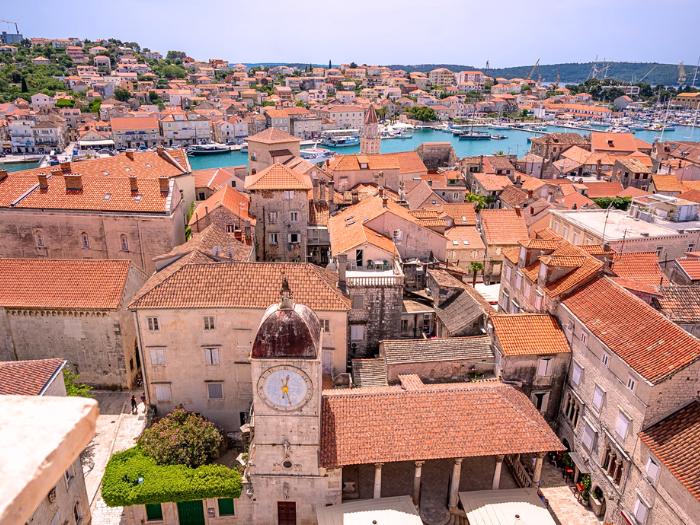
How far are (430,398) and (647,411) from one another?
31.7 ft

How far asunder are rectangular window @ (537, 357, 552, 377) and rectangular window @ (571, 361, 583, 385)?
121 cm

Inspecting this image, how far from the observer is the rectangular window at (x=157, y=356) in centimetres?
3056

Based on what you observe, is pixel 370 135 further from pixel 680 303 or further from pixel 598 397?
pixel 598 397

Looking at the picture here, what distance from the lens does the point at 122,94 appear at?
612ft

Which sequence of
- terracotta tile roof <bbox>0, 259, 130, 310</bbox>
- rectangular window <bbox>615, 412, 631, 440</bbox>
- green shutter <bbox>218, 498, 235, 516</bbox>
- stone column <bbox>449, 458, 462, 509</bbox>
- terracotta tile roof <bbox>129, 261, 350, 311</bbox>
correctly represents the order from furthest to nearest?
terracotta tile roof <bbox>0, 259, 130, 310</bbox>
terracotta tile roof <bbox>129, 261, 350, 311</bbox>
green shutter <bbox>218, 498, 235, 516</bbox>
stone column <bbox>449, 458, 462, 509</bbox>
rectangular window <bbox>615, 412, 631, 440</bbox>

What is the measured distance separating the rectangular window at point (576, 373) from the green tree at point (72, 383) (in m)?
26.9

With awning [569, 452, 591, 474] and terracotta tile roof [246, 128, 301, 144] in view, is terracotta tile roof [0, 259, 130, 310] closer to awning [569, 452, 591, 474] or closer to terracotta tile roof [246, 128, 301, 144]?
awning [569, 452, 591, 474]

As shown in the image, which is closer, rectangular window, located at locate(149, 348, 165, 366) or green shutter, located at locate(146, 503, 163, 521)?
green shutter, located at locate(146, 503, 163, 521)

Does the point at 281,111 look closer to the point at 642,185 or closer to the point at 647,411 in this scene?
the point at 642,185

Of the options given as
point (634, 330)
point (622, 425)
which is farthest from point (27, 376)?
point (634, 330)

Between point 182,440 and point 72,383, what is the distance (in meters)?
9.15

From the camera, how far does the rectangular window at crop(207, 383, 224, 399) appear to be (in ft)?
103

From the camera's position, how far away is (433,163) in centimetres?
10225

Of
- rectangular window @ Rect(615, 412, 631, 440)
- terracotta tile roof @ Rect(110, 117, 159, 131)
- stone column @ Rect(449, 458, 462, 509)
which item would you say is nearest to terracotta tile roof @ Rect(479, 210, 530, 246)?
rectangular window @ Rect(615, 412, 631, 440)
